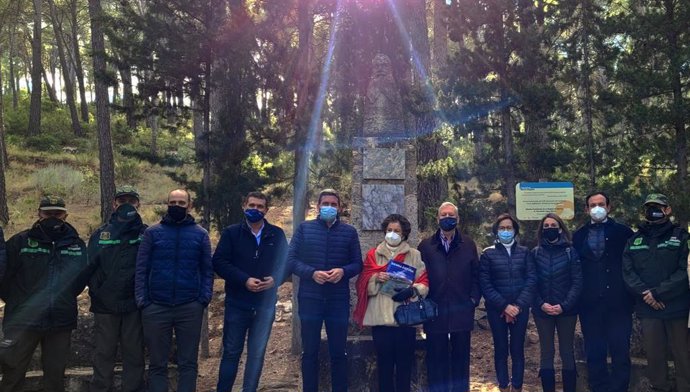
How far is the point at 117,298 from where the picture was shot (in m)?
4.56

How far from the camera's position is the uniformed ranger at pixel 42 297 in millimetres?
4488

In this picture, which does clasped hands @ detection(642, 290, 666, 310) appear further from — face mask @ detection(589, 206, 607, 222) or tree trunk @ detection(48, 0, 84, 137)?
tree trunk @ detection(48, 0, 84, 137)

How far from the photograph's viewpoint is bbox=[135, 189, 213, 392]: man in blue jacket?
14.5ft

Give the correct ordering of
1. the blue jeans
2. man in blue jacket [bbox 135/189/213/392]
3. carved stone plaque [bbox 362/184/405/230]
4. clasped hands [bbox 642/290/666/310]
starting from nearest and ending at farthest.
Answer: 1. man in blue jacket [bbox 135/189/213/392]
2. clasped hands [bbox 642/290/666/310]
3. the blue jeans
4. carved stone plaque [bbox 362/184/405/230]

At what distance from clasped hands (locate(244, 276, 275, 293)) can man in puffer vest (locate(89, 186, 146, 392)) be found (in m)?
1.03

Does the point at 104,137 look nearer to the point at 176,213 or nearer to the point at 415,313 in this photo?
the point at 176,213

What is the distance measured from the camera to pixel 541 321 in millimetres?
4820

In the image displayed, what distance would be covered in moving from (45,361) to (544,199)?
18.9 ft

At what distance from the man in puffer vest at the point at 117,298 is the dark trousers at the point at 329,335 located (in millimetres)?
1483

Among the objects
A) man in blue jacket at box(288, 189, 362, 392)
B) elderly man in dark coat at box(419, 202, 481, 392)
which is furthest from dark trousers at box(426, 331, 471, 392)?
man in blue jacket at box(288, 189, 362, 392)

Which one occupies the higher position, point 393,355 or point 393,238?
point 393,238

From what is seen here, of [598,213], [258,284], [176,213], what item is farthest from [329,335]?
[598,213]

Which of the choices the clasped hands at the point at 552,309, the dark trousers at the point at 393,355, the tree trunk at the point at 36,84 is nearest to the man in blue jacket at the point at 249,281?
the dark trousers at the point at 393,355

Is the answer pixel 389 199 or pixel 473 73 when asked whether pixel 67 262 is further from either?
pixel 473 73
